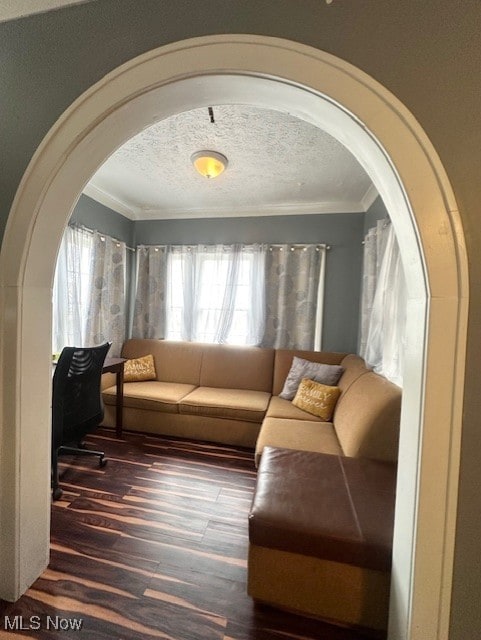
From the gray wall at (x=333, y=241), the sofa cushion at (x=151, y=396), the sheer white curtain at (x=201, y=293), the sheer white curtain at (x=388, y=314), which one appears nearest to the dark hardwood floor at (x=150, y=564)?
the sofa cushion at (x=151, y=396)

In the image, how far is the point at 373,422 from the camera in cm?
162

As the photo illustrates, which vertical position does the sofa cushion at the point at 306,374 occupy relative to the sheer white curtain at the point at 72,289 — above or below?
below

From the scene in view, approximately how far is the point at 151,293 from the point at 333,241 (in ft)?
7.70

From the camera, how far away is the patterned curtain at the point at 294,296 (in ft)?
10.5

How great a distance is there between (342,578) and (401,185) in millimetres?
1412

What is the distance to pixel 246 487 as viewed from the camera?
6.66ft

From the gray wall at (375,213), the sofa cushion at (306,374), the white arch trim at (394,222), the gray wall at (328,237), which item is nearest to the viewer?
the white arch trim at (394,222)

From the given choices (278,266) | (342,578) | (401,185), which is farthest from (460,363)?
(278,266)

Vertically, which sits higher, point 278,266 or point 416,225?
point 278,266

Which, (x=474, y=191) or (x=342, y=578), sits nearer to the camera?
(x=474, y=191)

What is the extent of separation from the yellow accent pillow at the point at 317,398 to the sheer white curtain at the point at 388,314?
437mm

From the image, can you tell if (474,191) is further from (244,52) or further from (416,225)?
(244,52)

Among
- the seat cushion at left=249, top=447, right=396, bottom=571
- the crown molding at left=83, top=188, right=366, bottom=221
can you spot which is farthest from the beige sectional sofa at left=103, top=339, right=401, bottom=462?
the crown molding at left=83, top=188, right=366, bottom=221

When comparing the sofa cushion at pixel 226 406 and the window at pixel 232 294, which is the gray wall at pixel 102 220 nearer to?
the window at pixel 232 294
